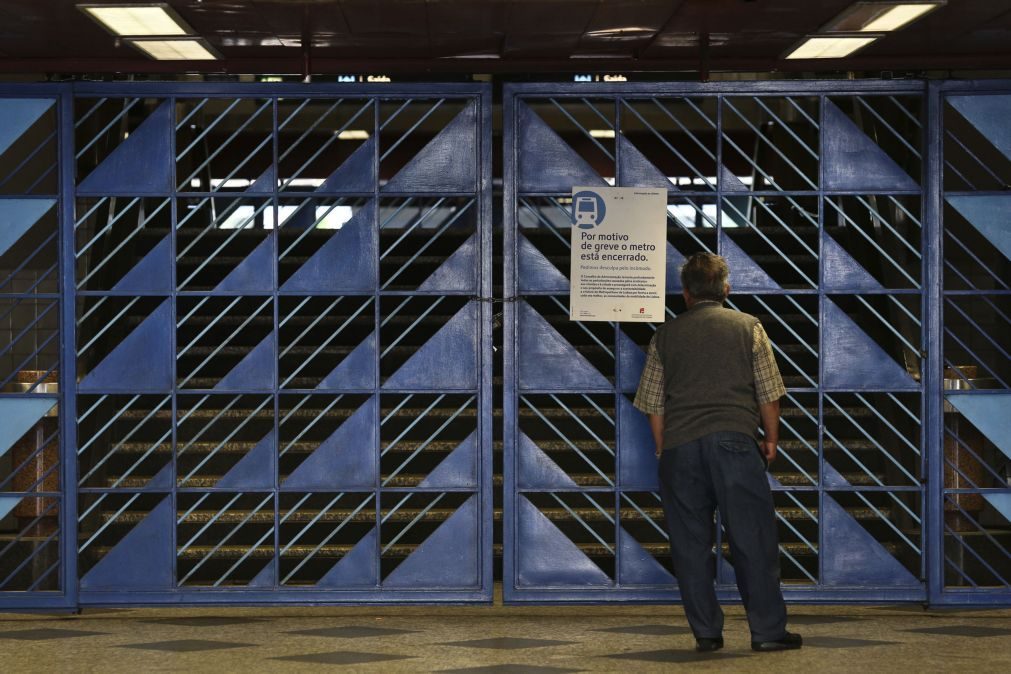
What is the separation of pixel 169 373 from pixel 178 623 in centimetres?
122

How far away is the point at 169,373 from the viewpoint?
672 cm

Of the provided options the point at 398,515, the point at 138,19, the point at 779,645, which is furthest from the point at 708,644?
the point at 138,19

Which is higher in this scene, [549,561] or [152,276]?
[152,276]

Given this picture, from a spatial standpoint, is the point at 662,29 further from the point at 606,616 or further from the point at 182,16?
the point at 606,616

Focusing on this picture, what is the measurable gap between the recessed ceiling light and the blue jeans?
1.99 metres

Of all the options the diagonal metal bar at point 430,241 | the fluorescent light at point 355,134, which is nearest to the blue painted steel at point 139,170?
the diagonal metal bar at point 430,241

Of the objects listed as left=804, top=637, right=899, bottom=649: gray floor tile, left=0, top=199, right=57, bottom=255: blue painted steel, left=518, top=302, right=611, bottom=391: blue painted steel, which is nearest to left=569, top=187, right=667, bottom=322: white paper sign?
left=518, top=302, right=611, bottom=391: blue painted steel

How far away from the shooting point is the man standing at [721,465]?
18.3 feet

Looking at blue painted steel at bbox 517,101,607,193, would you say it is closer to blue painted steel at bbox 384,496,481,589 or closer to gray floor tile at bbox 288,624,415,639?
blue painted steel at bbox 384,496,481,589

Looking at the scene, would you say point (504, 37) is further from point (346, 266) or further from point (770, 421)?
point (770, 421)

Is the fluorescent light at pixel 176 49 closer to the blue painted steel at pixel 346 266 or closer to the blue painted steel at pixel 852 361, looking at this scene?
the blue painted steel at pixel 346 266

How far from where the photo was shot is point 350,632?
621cm

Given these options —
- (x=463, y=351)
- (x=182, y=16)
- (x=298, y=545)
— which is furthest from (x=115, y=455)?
(x=182, y=16)

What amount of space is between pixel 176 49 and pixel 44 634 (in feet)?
9.41
